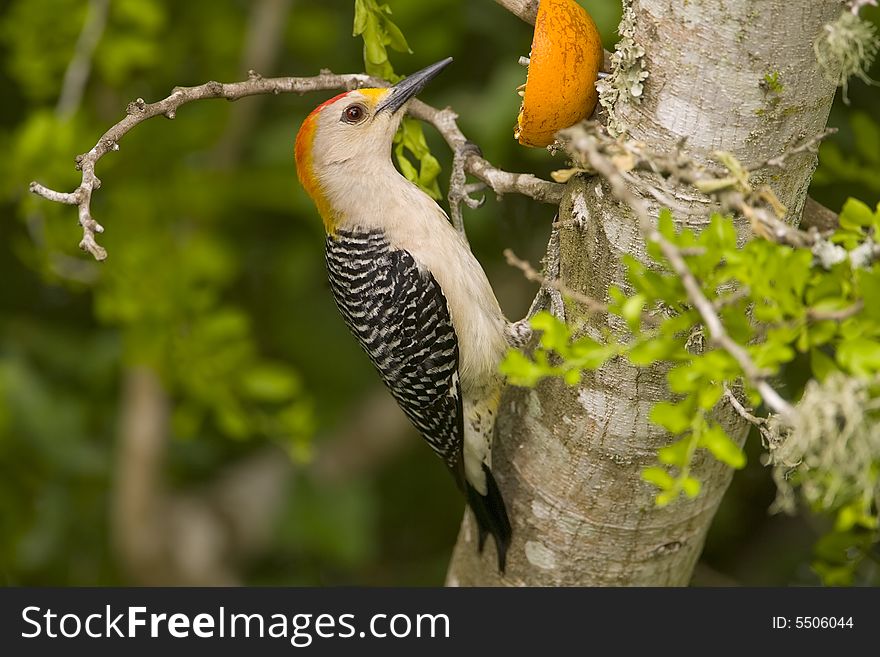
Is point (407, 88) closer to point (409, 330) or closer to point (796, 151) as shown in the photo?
point (409, 330)

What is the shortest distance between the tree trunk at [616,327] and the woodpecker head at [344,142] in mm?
782

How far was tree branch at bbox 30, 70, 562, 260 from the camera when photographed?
1740 mm

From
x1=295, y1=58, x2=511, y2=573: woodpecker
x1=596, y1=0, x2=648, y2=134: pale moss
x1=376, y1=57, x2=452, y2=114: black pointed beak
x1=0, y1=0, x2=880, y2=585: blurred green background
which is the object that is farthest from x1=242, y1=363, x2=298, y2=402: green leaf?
x1=596, y1=0, x2=648, y2=134: pale moss

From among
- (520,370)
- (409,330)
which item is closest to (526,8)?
(409,330)

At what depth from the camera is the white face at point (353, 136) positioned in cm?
266

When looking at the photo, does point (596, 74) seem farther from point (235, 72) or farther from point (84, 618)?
point (235, 72)

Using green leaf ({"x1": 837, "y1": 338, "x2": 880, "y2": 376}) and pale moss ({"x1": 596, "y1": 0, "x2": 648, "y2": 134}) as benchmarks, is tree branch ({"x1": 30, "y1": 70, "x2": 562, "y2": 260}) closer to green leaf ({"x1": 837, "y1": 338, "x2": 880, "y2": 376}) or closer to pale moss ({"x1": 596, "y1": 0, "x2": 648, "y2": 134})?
pale moss ({"x1": 596, "y1": 0, "x2": 648, "y2": 134})

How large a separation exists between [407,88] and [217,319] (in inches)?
42.0

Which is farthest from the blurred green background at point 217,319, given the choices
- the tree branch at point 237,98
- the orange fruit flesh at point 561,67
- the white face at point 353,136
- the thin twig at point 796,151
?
the thin twig at point 796,151

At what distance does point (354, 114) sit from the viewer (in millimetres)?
2709

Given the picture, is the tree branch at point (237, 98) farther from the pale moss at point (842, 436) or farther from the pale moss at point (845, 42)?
the pale moss at point (842, 436)

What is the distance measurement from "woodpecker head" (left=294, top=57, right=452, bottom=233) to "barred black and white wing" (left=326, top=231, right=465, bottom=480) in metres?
0.19

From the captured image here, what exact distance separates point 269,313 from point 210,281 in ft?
3.43

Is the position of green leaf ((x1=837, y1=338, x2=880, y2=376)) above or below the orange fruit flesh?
below
